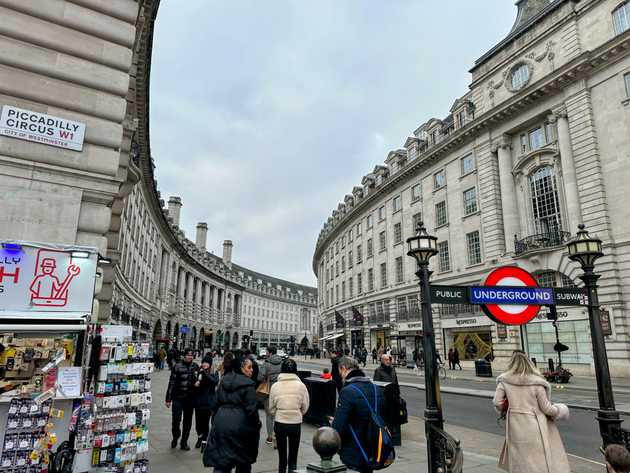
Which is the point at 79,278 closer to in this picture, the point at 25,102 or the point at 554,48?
the point at 25,102

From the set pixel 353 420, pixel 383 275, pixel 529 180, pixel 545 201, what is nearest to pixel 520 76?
pixel 529 180

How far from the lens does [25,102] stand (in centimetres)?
865

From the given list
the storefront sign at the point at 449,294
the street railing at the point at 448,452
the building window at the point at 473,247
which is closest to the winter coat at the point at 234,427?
the street railing at the point at 448,452

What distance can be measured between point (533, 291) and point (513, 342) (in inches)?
988

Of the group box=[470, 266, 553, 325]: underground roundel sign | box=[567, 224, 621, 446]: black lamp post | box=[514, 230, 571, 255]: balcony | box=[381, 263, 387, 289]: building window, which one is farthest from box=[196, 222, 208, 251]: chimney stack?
box=[470, 266, 553, 325]: underground roundel sign

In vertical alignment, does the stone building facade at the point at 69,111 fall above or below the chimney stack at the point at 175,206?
below

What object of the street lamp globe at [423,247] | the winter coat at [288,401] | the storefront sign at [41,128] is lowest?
the winter coat at [288,401]

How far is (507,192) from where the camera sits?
31.1 m

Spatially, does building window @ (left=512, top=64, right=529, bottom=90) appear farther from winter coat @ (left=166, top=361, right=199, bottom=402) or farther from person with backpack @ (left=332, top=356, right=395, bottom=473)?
person with backpack @ (left=332, top=356, right=395, bottom=473)

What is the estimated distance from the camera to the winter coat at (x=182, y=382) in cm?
831

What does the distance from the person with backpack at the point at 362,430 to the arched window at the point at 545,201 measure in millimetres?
27644

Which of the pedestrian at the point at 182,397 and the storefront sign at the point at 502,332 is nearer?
the pedestrian at the point at 182,397

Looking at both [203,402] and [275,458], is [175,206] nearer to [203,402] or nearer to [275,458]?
[203,402]

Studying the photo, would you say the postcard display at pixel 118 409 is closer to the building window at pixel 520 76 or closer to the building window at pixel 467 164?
the building window at pixel 520 76
